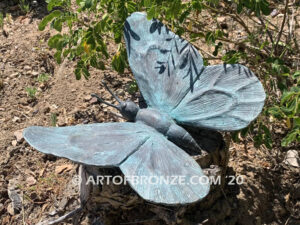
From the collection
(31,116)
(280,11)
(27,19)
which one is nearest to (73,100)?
(31,116)

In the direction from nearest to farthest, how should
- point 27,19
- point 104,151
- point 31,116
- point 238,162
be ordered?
1. point 104,151
2. point 238,162
3. point 31,116
4. point 27,19

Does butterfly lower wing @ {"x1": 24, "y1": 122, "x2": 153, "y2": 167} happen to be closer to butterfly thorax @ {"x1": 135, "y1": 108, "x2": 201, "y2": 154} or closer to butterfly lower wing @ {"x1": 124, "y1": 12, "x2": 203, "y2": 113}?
butterfly thorax @ {"x1": 135, "y1": 108, "x2": 201, "y2": 154}

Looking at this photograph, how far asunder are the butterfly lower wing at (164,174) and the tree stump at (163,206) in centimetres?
21

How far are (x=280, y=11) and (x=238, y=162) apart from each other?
4.56 ft

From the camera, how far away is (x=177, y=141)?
1972mm

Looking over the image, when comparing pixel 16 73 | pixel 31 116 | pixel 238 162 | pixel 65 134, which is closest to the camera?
pixel 65 134

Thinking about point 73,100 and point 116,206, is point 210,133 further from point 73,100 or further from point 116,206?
point 73,100

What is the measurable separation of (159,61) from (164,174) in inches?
28.0

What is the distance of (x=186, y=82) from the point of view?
2.16 meters

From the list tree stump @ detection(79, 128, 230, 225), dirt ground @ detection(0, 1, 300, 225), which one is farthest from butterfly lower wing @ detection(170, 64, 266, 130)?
dirt ground @ detection(0, 1, 300, 225)

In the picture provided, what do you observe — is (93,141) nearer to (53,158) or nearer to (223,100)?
(223,100)

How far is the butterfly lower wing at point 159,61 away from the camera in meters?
2.14

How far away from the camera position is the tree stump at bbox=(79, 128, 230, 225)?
79.7 inches

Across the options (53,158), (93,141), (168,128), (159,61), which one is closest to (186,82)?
(159,61)
